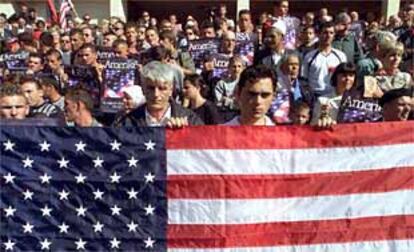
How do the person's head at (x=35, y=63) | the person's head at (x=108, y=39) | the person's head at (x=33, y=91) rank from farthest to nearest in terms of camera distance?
the person's head at (x=108, y=39) < the person's head at (x=35, y=63) < the person's head at (x=33, y=91)

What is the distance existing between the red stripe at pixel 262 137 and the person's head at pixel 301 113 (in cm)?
174

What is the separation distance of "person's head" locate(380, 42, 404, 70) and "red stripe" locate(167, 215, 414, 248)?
9.85 ft

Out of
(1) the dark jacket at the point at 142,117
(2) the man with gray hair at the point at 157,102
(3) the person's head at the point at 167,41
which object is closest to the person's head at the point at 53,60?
(3) the person's head at the point at 167,41

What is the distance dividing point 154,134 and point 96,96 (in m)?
3.88

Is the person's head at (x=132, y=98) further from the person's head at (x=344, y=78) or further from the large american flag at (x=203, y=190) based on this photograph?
the person's head at (x=344, y=78)

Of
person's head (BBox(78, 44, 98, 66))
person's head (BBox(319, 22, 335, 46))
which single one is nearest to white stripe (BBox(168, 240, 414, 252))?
person's head (BBox(319, 22, 335, 46))

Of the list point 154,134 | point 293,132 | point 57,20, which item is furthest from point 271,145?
point 57,20

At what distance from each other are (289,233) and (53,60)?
17.6 feet

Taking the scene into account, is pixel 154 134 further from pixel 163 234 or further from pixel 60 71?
pixel 60 71

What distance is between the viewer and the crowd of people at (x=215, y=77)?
5.71 metres

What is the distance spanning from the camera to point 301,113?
724cm

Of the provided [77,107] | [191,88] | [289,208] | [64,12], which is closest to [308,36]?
[191,88]

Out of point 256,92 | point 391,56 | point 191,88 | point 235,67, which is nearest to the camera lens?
Result: point 256,92

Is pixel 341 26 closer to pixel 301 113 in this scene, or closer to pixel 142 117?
pixel 301 113
